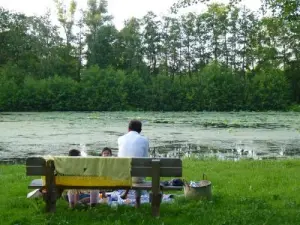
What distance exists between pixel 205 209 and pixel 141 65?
6405cm

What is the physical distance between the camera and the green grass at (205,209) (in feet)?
20.0

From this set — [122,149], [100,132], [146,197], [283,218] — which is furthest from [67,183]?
[100,132]

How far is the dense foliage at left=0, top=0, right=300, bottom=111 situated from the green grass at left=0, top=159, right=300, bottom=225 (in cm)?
5302

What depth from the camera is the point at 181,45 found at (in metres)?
71.7

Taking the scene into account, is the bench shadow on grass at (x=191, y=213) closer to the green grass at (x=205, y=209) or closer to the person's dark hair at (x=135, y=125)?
the green grass at (x=205, y=209)

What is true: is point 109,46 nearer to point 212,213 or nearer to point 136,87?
point 136,87

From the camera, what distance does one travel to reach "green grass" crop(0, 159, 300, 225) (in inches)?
240

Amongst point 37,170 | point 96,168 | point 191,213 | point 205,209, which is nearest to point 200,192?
point 205,209

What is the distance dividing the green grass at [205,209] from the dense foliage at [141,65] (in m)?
53.0

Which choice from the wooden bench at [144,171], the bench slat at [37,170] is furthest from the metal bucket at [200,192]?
the bench slat at [37,170]

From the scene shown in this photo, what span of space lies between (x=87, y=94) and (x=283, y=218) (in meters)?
57.4

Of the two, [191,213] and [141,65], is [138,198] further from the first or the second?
[141,65]

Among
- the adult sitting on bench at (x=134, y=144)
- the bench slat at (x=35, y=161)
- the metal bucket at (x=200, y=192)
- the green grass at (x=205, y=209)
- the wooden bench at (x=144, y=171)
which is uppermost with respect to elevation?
the adult sitting on bench at (x=134, y=144)

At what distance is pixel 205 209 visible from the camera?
675cm
